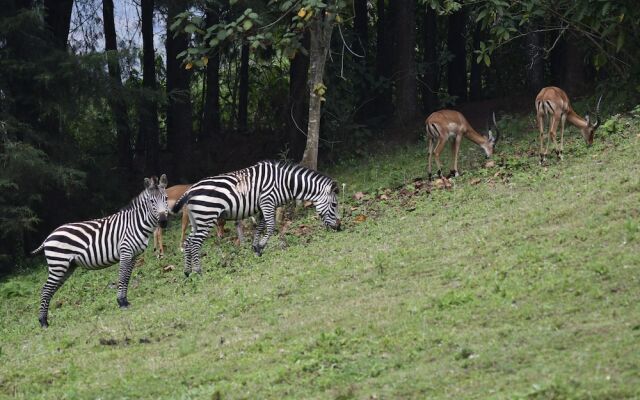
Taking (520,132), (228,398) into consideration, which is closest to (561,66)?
(520,132)

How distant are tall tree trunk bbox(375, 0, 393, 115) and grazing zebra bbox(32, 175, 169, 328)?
14.6 metres

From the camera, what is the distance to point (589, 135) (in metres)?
21.0

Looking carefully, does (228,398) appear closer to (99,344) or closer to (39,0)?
(99,344)

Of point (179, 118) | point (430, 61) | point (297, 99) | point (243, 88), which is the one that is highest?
point (430, 61)

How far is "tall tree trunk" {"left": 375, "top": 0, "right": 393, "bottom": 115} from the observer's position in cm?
3056

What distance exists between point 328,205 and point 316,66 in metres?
3.84

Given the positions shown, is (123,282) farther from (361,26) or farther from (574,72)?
(361,26)

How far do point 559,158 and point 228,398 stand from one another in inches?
466

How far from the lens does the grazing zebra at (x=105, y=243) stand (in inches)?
640

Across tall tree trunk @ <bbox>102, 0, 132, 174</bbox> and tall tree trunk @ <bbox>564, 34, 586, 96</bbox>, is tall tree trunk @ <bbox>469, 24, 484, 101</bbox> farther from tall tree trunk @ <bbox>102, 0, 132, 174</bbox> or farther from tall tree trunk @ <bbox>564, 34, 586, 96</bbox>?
tall tree trunk @ <bbox>102, 0, 132, 174</bbox>

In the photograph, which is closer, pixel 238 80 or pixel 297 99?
pixel 297 99

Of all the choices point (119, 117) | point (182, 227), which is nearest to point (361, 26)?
point (119, 117)

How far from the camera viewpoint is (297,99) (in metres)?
26.5

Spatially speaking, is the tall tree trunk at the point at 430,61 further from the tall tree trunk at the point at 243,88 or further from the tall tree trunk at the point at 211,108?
the tall tree trunk at the point at 211,108
